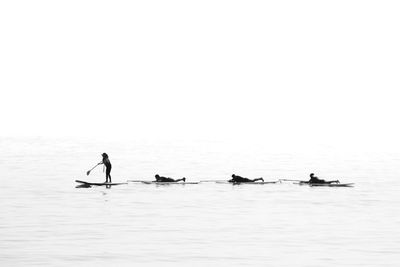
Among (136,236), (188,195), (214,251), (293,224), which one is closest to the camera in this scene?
(214,251)

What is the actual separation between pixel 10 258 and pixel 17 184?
44.2m

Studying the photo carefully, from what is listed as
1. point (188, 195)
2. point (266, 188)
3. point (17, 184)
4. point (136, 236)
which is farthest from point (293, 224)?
point (17, 184)

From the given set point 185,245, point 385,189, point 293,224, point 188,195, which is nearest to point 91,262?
point 185,245

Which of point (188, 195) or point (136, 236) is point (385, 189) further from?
point (136, 236)

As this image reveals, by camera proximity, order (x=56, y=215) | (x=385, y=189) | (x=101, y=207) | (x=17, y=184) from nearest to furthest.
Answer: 1. (x=56, y=215)
2. (x=101, y=207)
3. (x=385, y=189)
4. (x=17, y=184)

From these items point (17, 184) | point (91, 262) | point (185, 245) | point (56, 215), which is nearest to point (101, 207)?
point (56, 215)

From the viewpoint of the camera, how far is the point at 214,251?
1325 inches

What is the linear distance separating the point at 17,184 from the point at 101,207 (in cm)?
2641

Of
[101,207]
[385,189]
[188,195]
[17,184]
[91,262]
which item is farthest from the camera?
[17,184]

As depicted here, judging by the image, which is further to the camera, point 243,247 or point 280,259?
point 243,247

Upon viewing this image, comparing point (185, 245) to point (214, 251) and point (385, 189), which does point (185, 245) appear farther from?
point (385, 189)

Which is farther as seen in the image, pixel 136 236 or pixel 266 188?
pixel 266 188

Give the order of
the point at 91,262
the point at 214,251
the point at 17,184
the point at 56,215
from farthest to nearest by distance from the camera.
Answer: the point at 17,184, the point at 56,215, the point at 214,251, the point at 91,262

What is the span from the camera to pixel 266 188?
2581 inches
